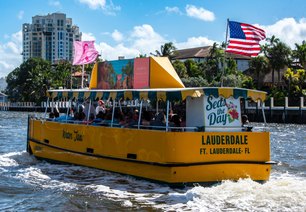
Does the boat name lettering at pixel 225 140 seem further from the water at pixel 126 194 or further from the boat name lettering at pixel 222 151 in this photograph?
the water at pixel 126 194

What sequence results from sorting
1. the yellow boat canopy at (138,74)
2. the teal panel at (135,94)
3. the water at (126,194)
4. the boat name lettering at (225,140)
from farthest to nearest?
the yellow boat canopy at (138,74)
the teal panel at (135,94)
the boat name lettering at (225,140)
the water at (126,194)

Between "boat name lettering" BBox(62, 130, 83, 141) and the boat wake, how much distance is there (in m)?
1.06

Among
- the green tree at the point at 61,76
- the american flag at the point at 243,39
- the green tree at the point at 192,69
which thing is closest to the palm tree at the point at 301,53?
the green tree at the point at 192,69

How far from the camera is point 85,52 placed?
67.8 ft

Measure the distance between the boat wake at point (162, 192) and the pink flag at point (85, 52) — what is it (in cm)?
526

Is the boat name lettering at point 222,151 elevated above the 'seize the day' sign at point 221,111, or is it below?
below

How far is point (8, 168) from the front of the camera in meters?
18.6

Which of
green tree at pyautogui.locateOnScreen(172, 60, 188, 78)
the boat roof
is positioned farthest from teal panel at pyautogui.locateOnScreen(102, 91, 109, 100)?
green tree at pyautogui.locateOnScreen(172, 60, 188, 78)

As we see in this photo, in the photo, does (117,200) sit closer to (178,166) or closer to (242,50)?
(178,166)

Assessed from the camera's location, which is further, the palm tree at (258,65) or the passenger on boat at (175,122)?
the palm tree at (258,65)

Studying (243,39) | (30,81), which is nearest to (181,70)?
(30,81)

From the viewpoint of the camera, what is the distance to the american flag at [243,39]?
52.5 feet

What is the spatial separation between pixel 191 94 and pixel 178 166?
1942 mm

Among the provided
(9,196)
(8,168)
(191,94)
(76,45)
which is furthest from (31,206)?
(76,45)
